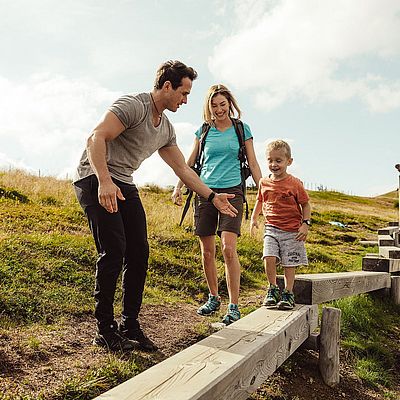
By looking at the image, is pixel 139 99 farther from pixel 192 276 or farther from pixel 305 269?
pixel 305 269

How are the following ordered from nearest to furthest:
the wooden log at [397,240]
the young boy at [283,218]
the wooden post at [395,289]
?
the young boy at [283,218], the wooden post at [395,289], the wooden log at [397,240]

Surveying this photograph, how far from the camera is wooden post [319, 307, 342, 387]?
15.5ft

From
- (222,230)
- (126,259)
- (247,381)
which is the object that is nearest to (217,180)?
(222,230)

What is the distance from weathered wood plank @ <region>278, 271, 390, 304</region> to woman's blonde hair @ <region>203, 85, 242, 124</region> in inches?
67.1

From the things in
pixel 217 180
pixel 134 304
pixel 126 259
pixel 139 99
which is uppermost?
pixel 139 99

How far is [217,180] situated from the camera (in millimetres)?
5082

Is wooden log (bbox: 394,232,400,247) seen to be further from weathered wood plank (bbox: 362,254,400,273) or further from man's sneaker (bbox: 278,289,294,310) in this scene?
man's sneaker (bbox: 278,289,294,310)

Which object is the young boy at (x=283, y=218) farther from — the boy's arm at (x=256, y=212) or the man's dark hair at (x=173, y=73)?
the man's dark hair at (x=173, y=73)

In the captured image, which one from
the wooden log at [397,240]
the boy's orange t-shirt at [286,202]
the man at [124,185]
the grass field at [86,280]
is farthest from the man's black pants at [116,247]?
the wooden log at [397,240]

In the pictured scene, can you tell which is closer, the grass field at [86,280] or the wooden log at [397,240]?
the grass field at [86,280]

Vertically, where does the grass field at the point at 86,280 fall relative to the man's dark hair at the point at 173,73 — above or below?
below

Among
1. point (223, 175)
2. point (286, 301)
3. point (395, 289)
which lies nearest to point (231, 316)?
point (286, 301)

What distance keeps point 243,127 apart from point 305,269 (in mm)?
5401

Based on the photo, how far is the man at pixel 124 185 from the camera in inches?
147
